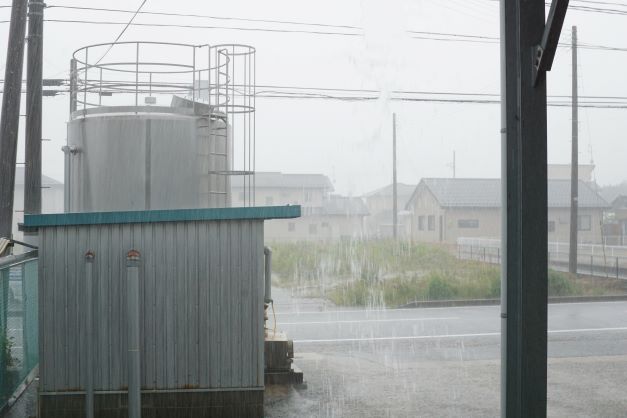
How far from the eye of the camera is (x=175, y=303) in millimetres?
5816

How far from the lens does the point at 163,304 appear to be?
581cm

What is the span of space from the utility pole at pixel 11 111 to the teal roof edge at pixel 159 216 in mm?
3391

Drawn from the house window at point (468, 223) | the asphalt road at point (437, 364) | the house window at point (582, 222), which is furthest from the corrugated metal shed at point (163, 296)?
the house window at point (468, 223)

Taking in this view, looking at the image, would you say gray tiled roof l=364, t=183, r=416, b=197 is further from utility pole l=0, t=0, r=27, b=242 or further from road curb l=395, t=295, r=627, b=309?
utility pole l=0, t=0, r=27, b=242

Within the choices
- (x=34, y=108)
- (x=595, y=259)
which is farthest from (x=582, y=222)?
(x=34, y=108)

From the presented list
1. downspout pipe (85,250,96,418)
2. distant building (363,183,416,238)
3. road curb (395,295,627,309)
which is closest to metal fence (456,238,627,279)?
road curb (395,295,627,309)

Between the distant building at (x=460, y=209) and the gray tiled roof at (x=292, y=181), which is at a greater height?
the gray tiled roof at (x=292, y=181)

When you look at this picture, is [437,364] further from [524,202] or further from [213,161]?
[524,202]

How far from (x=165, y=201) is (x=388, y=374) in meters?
3.47

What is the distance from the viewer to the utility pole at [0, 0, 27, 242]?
8.71m

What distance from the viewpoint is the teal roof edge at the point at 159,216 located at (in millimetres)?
5684

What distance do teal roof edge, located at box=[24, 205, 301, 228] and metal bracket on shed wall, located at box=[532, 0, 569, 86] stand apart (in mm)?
3128

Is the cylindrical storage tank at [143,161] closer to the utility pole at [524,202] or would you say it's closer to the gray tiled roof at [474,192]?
the utility pole at [524,202]

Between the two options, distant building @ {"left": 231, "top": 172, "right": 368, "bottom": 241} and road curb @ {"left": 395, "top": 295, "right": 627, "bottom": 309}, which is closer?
road curb @ {"left": 395, "top": 295, "right": 627, "bottom": 309}
